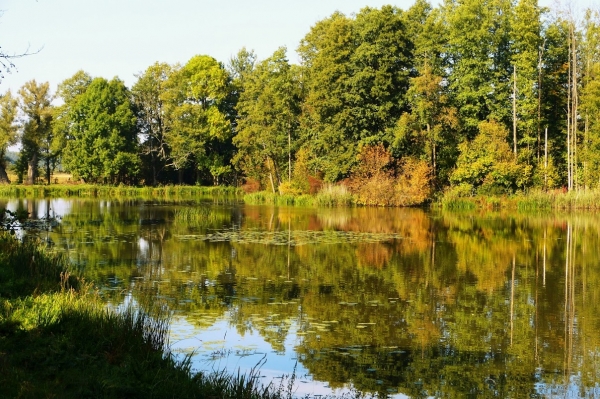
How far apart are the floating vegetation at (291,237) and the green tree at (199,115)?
38.0 metres

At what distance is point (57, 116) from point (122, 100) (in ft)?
23.6

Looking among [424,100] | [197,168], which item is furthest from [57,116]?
[424,100]

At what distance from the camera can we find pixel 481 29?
46.9 metres

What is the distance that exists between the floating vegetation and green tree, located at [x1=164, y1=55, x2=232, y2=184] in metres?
38.0

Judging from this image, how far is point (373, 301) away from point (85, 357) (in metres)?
7.06

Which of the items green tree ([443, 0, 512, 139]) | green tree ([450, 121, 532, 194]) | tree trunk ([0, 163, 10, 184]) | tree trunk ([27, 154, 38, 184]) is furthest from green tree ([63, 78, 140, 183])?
green tree ([450, 121, 532, 194])

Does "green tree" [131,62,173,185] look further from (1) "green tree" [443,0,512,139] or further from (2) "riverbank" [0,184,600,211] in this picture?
(1) "green tree" [443,0,512,139]

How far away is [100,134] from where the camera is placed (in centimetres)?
6100

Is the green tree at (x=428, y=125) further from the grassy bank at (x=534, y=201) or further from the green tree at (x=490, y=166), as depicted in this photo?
the grassy bank at (x=534, y=201)

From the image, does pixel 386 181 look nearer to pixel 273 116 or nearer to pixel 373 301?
pixel 273 116

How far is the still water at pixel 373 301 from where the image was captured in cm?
884

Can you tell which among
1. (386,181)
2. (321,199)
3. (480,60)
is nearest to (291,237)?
(386,181)

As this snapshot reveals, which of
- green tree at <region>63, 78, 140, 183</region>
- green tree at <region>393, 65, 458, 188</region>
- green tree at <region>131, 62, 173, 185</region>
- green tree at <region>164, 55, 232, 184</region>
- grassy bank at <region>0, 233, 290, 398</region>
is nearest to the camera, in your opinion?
grassy bank at <region>0, 233, 290, 398</region>

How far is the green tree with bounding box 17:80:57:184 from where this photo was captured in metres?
64.9
